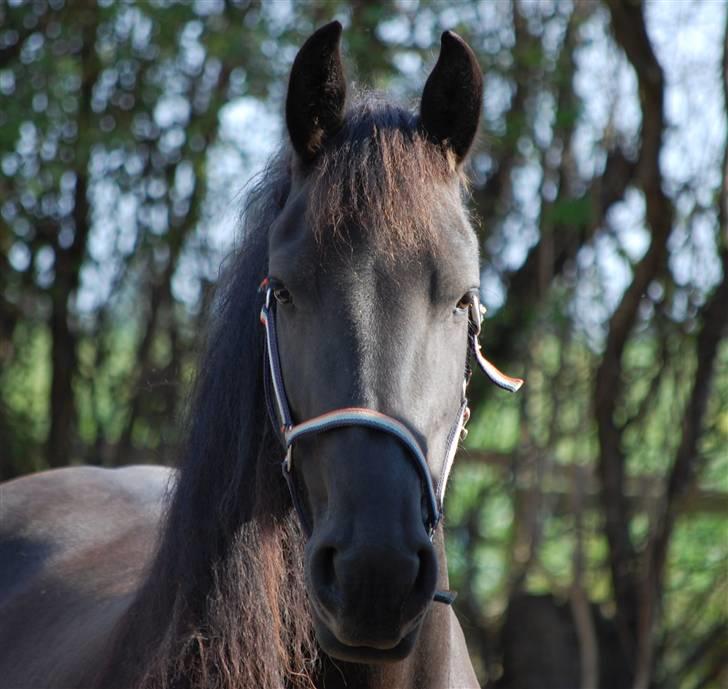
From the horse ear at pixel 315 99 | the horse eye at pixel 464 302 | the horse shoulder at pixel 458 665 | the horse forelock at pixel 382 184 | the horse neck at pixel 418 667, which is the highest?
the horse ear at pixel 315 99

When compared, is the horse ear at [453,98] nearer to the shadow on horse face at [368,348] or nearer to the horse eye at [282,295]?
the shadow on horse face at [368,348]

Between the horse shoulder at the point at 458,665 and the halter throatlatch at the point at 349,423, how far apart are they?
437 mm

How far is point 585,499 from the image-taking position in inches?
210

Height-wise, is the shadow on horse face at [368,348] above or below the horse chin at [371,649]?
above

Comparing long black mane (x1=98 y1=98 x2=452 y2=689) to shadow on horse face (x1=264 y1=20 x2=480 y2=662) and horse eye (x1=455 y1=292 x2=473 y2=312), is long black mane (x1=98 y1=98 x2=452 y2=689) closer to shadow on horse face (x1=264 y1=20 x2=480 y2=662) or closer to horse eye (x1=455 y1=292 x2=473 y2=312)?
shadow on horse face (x1=264 y1=20 x2=480 y2=662)

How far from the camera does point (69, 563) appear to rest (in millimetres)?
3002

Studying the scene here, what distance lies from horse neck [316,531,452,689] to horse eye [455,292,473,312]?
0.41 meters

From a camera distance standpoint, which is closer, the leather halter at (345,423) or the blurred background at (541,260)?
the leather halter at (345,423)

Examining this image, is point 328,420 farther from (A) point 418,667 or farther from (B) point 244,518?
(A) point 418,667

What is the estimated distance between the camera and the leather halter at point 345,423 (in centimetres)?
165

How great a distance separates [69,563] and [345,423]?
5.43 feet

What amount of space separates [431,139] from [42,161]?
15.2 ft

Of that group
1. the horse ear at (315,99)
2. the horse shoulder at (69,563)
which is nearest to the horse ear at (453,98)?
the horse ear at (315,99)

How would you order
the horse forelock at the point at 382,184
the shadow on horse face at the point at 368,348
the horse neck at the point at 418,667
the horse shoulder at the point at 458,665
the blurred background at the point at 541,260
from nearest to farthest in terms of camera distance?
the shadow on horse face at the point at 368,348 → the horse forelock at the point at 382,184 → the horse neck at the point at 418,667 → the horse shoulder at the point at 458,665 → the blurred background at the point at 541,260
